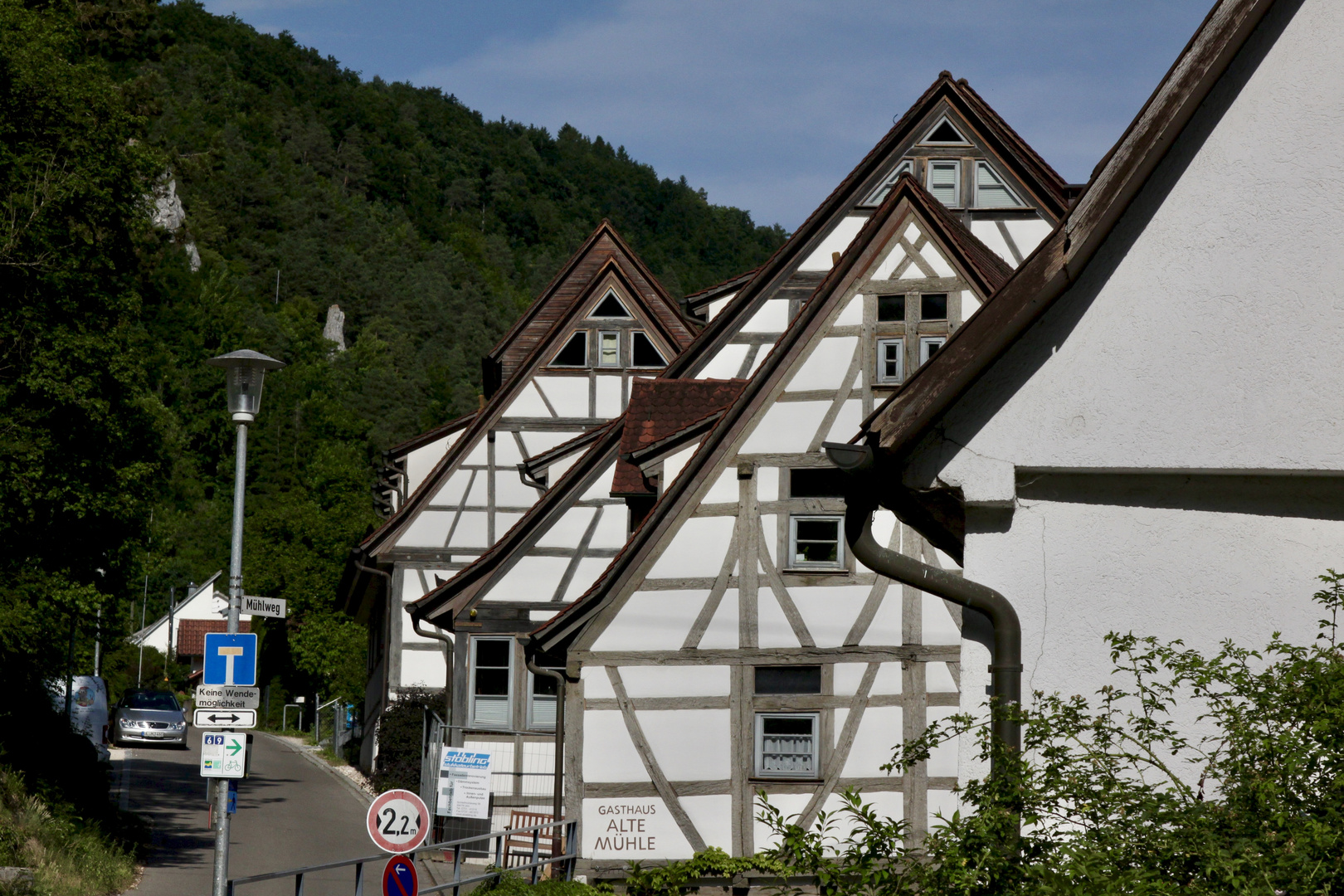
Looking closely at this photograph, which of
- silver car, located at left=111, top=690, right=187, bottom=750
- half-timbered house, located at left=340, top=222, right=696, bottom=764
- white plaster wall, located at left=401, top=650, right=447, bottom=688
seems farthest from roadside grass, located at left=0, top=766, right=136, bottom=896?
silver car, located at left=111, top=690, right=187, bottom=750

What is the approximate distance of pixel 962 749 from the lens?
625cm

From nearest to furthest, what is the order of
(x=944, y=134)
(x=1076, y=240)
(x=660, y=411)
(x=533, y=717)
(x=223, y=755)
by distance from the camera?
1. (x=1076, y=240)
2. (x=223, y=755)
3. (x=660, y=411)
4. (x=944, y=134)
5. (x=533, y=717)

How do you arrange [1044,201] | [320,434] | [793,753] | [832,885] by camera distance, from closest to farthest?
[832,885] → [793,753] → [1044,201] → [320,434]

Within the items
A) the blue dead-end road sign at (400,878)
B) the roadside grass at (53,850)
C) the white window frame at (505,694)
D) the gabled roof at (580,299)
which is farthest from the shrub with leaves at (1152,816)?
the gabled roof at (580,299)

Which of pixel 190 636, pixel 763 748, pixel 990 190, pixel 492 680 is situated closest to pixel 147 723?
pixel 492 680

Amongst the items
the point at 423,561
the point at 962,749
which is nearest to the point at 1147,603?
the point at 962,749

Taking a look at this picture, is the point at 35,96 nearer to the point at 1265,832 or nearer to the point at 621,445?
the point at 621,445

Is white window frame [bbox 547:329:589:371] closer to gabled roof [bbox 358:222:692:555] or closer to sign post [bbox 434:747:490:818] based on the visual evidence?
gabled roof [bbox 358:222:692:555]

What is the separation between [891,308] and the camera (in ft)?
58.6

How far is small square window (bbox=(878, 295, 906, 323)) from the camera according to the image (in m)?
17.8

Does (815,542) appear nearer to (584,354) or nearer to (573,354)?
(584,354)

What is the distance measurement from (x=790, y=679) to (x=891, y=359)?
3792 mm

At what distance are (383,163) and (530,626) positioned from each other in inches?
5291

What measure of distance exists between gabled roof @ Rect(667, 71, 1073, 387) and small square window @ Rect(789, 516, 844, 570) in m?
4.08
